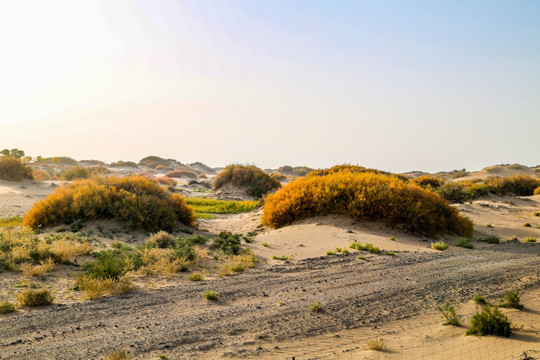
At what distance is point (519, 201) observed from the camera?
2216cm

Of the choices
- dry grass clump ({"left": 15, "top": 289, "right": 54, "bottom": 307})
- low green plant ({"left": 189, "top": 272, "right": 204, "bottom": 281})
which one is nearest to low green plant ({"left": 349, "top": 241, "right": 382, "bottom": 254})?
low green plant ({"left": 189, "top": 272, "right": 204, "bottom": 281})

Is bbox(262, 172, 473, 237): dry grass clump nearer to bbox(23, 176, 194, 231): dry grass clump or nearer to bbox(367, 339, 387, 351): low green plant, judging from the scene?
bbox(23, 176, 194, 231): dry grass clump

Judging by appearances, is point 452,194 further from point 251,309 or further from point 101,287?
point 101,287

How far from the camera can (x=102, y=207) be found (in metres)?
12.6

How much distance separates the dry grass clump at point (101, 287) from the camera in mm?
6188

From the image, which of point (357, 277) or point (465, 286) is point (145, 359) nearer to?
point (357, 277)

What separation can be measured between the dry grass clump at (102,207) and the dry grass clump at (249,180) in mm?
13344

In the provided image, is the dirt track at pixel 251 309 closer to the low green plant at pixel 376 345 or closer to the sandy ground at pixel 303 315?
the sandy ground at pixel 303 315

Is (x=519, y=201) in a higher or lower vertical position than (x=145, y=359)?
higher

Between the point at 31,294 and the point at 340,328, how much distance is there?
181 inches

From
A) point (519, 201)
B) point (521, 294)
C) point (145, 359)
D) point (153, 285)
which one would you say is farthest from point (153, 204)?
Result: point (519, 201)

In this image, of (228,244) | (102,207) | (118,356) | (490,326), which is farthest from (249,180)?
(118,356)

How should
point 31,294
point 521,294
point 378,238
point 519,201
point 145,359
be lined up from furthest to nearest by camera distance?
point 519,201
point 378,238
point 521,294
point 31,294
point 145,359

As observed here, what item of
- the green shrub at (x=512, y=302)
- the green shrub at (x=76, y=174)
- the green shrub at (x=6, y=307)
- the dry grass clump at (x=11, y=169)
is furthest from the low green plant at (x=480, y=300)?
the green shrub at (x=76, y=174)
